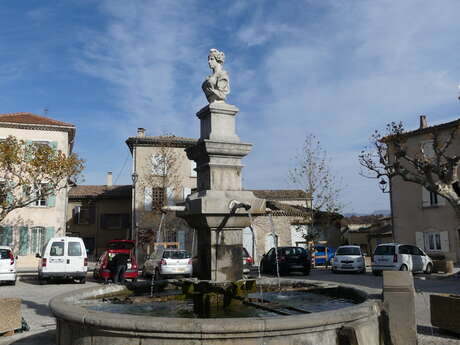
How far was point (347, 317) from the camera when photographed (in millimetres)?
4301

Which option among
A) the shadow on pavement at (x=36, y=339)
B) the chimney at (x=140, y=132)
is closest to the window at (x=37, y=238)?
the chimney at (x=140, y=132)

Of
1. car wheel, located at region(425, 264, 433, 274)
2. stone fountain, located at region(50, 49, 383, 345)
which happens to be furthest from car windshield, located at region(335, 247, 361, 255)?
stone fountain, located at region(50, 49, 383, 345)

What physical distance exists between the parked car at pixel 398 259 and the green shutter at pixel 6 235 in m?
23.4

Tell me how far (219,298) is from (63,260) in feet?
46.0

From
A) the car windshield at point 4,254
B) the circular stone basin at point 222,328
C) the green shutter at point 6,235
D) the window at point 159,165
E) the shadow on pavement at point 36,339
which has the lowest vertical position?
the shadow on pavement at point 36,339

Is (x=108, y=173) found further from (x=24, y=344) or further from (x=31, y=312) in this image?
(x=24, y=344)

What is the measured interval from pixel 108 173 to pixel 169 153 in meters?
15.8

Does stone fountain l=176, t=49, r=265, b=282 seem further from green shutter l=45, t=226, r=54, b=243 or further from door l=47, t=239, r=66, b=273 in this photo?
green shutter l=45, t=226, r=54, b=243

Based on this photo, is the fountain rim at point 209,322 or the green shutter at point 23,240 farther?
the green shutter at point 23,240

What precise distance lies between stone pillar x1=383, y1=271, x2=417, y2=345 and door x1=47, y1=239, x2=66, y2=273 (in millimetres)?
15284

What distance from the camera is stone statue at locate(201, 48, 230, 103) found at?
6.52 m

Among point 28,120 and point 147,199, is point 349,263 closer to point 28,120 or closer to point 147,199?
point 147,199

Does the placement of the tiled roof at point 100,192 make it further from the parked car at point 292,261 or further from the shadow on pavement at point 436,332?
the shadow on pavement at point 436,332

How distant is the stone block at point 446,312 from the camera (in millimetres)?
7320
